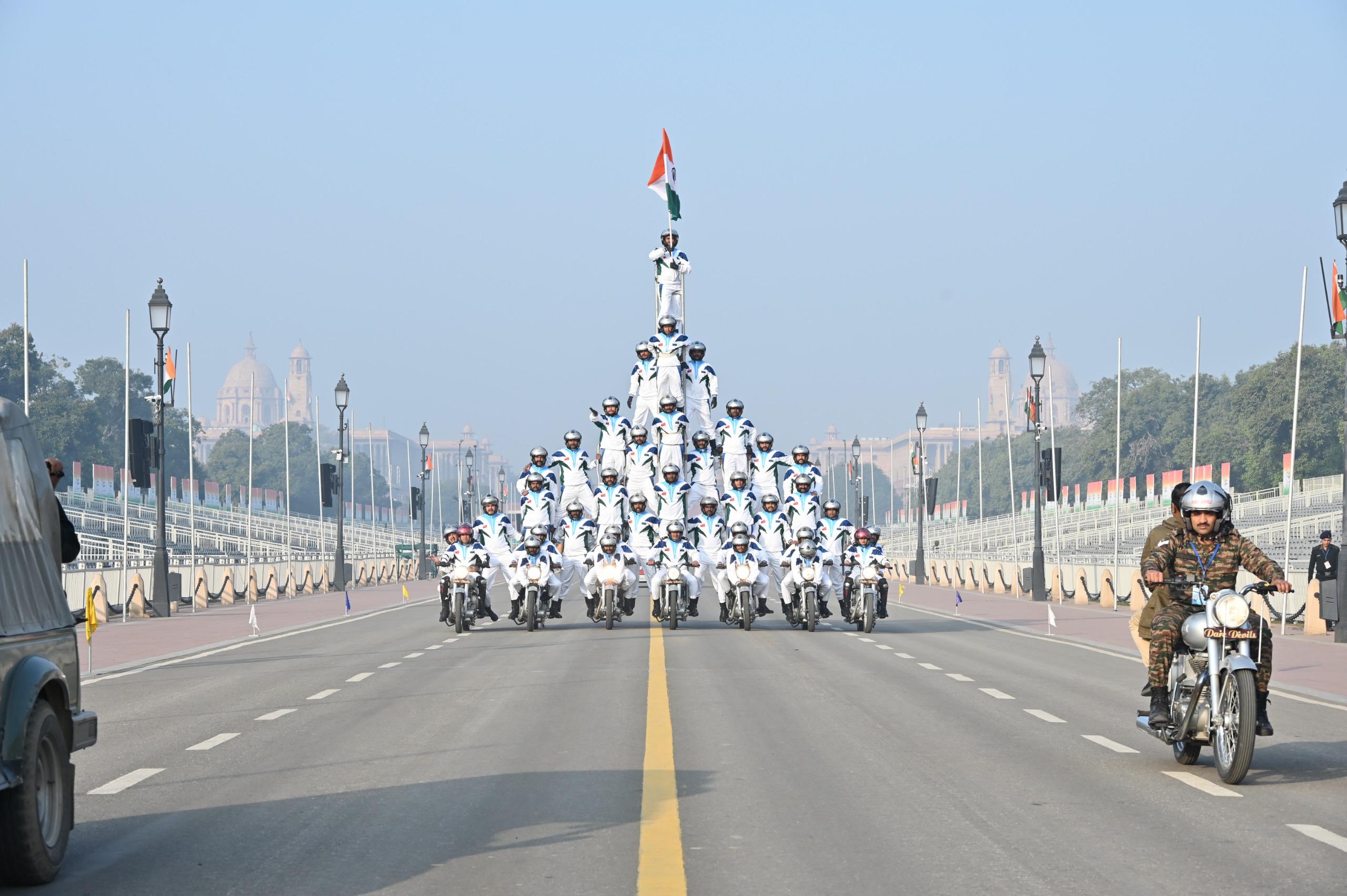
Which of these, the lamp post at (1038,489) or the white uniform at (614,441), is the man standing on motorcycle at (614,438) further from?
the lamp post at (1038,489)

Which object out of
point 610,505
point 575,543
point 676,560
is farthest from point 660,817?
point 610,505

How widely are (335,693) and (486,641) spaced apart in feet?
29.7

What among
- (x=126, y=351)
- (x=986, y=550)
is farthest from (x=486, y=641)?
(x=986, y=550)

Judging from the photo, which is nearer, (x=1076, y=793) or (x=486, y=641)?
(x=1076, y=793)

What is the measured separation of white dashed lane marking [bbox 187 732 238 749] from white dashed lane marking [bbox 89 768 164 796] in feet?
3.90

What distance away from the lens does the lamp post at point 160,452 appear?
34.9 metres

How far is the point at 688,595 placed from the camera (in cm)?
3002

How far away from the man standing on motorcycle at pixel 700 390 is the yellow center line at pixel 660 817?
1013 inches

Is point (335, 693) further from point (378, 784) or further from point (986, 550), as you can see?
point (986, 550)

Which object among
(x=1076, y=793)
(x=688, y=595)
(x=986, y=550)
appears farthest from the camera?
(x=986, y=550)

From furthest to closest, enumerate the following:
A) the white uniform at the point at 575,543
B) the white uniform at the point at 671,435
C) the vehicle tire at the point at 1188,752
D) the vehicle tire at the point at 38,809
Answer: the white uniform at the point at 671,435
the white uniform at the point at 575,543
the vehicle tire at the point at 1188,752
the vehicle tire at the point at 38,809

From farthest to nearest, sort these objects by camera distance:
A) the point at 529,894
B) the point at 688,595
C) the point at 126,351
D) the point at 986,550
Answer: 1. the point at 986,550
2. the point at 126,351
3. the point at 688,595
4. the point at 529,894

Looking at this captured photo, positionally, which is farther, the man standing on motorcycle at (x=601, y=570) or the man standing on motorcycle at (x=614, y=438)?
the man standing on motorcycle at (x=614, y=438)

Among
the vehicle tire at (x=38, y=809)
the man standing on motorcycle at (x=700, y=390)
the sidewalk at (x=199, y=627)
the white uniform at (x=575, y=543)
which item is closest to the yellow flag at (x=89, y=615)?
the sidewalk at (x=199, y=627)
